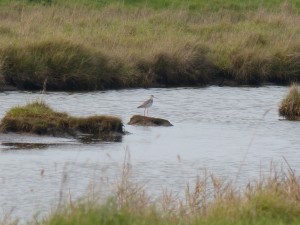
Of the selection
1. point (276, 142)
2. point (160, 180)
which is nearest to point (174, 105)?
point (276, 142)

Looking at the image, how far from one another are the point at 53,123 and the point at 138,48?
8352 mm

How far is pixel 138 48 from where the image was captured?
22844 millimetres

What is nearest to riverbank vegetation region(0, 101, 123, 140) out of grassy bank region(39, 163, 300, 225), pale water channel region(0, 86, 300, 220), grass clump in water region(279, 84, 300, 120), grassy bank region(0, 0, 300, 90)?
pale water channel region(0, 86, 300, 220)

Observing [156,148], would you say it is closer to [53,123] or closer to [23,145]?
[53,123]

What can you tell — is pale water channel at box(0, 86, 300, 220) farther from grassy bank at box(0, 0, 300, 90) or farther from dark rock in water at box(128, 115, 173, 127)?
grassy bank at box(0, 0, 300, 90)

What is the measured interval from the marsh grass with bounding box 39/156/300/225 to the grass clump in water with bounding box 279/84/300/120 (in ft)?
28.2

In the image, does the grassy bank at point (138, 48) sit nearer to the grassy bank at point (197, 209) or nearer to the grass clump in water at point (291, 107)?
the grass clump in water at point (291, 107)

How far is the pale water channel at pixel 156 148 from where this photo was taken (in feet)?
36.4

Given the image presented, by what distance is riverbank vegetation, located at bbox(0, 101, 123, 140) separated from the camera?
14.5 m

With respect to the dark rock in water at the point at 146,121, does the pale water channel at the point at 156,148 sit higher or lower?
lower

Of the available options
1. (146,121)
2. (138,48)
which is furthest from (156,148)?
(138,48)

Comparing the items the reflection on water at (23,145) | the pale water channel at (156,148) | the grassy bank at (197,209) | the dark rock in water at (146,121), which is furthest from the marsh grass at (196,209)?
the dark rock in water at (146,121)

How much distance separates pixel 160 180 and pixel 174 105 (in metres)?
7.34

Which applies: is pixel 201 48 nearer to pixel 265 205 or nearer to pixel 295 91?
pixel 295 91
